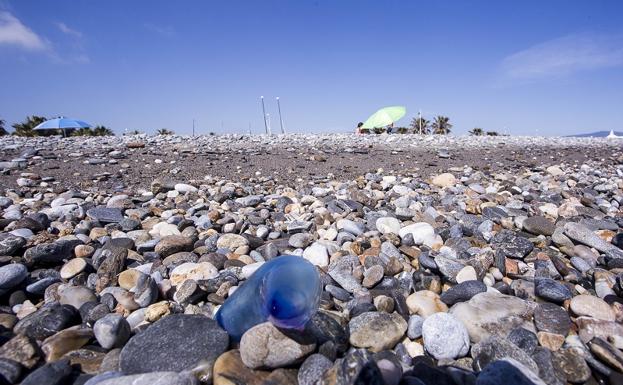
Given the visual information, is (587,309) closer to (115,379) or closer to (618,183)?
(115,379)

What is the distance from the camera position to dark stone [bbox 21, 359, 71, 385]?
145cm

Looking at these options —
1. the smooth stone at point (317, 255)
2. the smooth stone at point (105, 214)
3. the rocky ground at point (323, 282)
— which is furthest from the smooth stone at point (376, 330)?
the smooth stone at point (105, 214)

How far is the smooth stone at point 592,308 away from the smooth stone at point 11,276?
3320mm

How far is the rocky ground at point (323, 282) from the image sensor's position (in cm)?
156

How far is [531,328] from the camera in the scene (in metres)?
1.84

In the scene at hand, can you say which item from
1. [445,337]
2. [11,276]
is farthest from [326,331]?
[11,276]

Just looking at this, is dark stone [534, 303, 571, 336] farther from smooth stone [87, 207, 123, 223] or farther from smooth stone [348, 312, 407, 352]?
smooth stone [87, 207, 123, 223]

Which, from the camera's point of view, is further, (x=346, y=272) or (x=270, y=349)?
(x=346, y=272)

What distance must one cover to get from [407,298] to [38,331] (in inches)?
79.4

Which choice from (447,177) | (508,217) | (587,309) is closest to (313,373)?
(587,309)

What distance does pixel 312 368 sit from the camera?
1.52 metres

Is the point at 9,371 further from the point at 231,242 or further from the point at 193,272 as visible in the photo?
the point at 231,242

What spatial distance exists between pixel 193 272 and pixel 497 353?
6.02 ft

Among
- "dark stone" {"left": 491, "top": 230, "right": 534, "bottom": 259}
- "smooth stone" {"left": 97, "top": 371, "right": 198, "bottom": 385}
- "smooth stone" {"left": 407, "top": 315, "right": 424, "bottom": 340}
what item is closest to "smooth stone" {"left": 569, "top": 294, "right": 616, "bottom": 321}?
"dark stone" {"left": 491, "top": 230, "right": 534, "bottom": 259}
